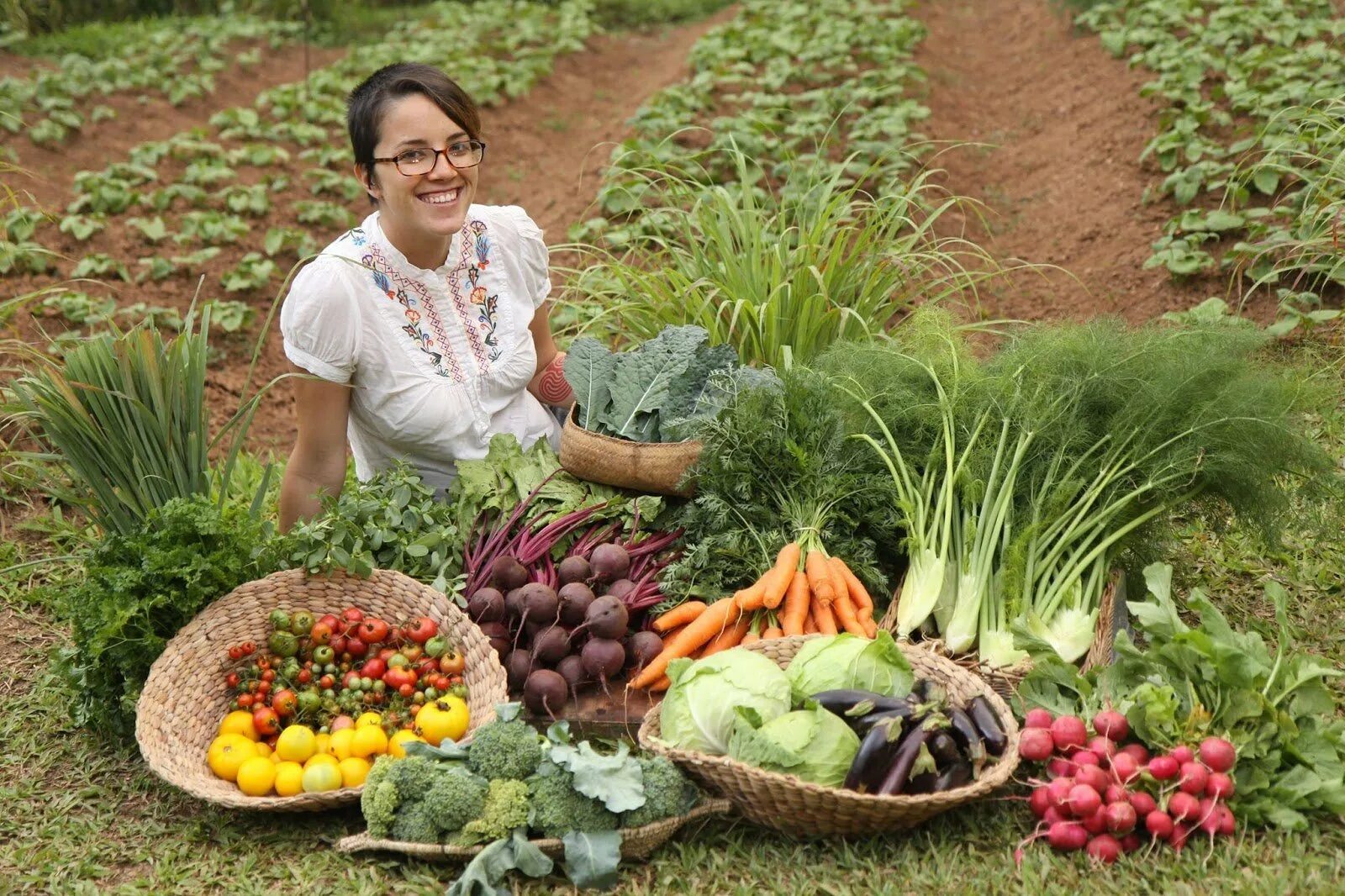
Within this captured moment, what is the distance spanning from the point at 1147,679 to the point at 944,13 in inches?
345

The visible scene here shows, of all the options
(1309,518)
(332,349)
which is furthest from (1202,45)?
(332,349)

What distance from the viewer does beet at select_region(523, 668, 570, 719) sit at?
3422 mm

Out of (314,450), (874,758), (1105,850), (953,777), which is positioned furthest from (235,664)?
(1105,850)

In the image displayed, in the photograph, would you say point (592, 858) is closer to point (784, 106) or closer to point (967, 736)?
point (967, 736)

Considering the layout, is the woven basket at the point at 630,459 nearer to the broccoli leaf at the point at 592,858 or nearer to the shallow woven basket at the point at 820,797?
the shallow woven basket at the point at 820,797

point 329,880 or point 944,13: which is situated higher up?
point 944,13

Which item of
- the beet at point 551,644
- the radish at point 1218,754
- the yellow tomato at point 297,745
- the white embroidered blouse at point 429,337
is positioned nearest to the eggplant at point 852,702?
the radish at point 1218,754

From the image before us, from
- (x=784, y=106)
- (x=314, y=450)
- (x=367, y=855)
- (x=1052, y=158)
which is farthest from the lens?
(x=784, y=106)

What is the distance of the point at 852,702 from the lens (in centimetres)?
300

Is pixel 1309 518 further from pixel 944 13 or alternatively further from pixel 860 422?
pixel 944 13

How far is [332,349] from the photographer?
3688mm

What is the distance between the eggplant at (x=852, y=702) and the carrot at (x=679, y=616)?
27.2 inches

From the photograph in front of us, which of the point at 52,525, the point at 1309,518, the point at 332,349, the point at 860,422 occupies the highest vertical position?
the point at 332,349

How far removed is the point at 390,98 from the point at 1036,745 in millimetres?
2494
